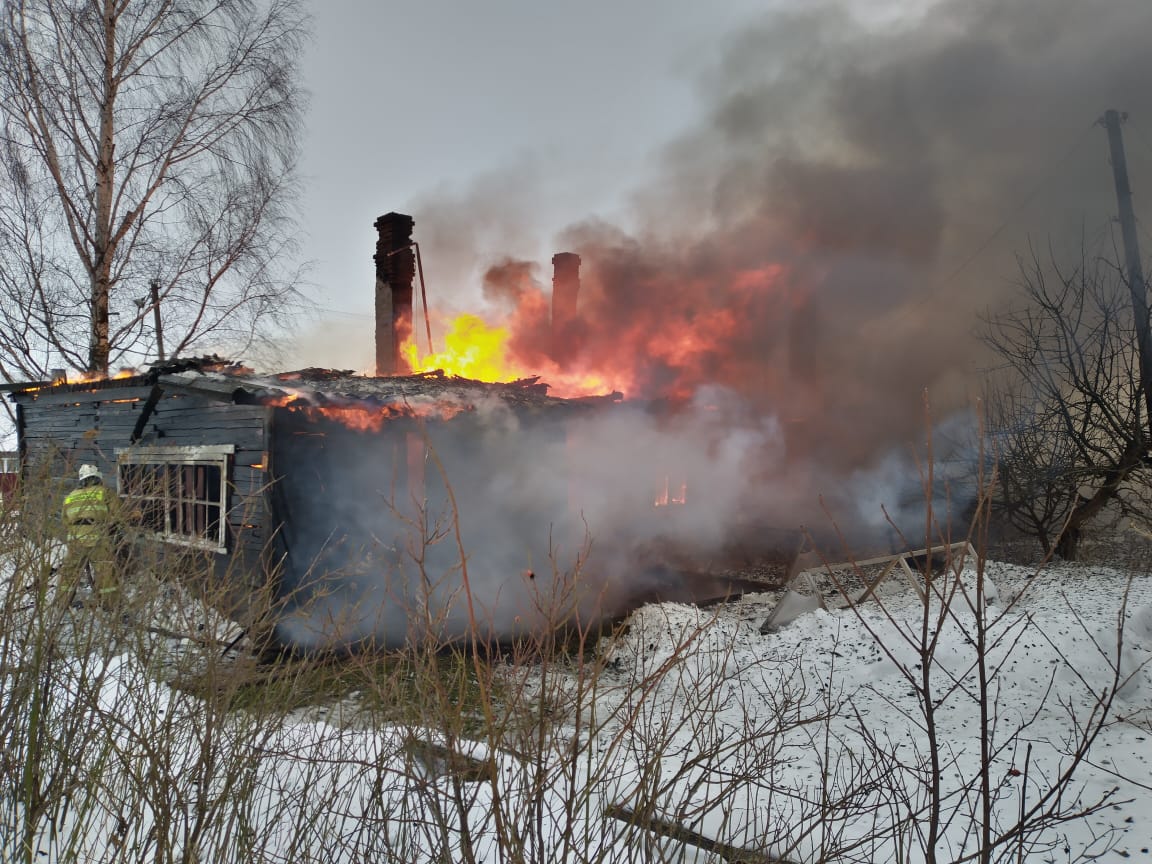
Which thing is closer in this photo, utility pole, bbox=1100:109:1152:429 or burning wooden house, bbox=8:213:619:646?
burning wooden house, bbox=8:213:619:646

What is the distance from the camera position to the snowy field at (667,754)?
191 cm

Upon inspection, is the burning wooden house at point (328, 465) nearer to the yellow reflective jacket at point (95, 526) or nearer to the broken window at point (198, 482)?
the broken window at point (198, 482)

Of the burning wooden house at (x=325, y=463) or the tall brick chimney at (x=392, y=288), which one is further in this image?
the tall brick chimney at (x=392, y=288)

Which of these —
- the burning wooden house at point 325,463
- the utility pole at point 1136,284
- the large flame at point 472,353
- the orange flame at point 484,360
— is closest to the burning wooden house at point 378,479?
the burning wooden house at point 325,463

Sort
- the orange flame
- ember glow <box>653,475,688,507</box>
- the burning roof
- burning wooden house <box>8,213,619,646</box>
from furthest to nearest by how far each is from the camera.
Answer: the orange flame < ember glow <box>653,475,688,507</box> < burning wooden house <box>8,213,619,646</box> < the burning roof

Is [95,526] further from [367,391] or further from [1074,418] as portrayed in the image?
[1074,418]

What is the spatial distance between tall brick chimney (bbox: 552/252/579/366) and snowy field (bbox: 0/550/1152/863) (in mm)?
8016

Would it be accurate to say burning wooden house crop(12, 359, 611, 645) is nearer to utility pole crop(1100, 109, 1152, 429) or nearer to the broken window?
the broken window

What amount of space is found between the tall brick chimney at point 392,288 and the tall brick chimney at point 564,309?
3639mm

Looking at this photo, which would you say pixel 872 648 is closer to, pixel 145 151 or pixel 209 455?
pixel 209 455

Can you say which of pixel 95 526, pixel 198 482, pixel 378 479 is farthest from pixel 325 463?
pixel 95 526

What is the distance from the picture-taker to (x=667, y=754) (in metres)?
2.96

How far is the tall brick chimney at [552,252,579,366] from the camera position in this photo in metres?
16.9

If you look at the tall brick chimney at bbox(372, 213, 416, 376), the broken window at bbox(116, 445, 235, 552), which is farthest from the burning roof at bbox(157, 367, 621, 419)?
the tall brick chimney at bbox(372, 213, 416, 376)
